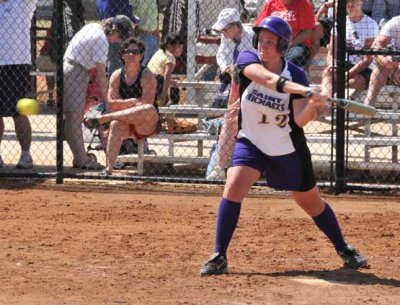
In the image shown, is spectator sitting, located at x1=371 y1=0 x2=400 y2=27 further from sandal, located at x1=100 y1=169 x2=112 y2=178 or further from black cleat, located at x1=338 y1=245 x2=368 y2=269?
black cleat, located at x1=338 y1=245 x2=368 y2=269

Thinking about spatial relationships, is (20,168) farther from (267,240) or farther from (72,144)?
(267,240)

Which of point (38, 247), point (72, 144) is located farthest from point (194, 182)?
point (38, 247)

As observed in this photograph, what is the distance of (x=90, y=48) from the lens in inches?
471

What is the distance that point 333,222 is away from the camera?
752cm

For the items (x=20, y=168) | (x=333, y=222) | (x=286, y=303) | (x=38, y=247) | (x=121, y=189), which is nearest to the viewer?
(x=286, y=303)

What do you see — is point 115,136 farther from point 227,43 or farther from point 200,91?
point 200,91

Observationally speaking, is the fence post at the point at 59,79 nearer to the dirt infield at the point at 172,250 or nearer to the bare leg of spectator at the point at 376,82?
the dirt infield at the point at 172,250

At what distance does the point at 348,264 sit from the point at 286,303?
1.19 metres

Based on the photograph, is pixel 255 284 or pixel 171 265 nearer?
pixel 255 284

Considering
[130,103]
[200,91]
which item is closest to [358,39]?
[200,91]

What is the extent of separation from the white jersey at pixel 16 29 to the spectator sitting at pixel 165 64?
1.54 metres

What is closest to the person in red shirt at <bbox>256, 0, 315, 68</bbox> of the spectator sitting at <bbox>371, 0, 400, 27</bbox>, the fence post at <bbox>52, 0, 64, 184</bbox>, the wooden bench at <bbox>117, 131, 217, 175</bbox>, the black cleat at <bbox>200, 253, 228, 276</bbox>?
the wooden bench at <bbox>117, 131, 217, 175</bbox>

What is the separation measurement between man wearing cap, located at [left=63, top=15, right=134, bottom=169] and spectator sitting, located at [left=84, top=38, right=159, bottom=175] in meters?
0.39

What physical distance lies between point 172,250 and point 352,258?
1.40 m
